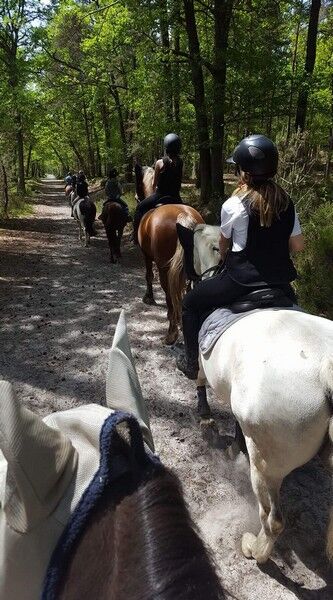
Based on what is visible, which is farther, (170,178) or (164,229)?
(170,178)

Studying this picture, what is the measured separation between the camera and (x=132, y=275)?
9.16 metres

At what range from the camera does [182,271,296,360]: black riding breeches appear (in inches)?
114

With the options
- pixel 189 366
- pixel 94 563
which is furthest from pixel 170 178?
pixel 94 563

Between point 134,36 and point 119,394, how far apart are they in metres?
11.7

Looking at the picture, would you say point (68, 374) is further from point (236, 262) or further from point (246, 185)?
point (246, 185)

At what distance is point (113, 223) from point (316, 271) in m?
5.35

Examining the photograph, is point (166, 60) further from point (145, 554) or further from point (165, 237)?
point (145, 554)

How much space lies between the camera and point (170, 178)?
6.64 meters

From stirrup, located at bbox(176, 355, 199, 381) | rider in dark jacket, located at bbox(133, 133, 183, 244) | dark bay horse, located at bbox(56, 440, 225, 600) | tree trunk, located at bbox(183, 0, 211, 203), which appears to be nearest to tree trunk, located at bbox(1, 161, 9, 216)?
tree trunk, located at bbox(183, 0, 211, 203)

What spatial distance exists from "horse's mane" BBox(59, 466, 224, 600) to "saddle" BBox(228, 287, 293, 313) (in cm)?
200

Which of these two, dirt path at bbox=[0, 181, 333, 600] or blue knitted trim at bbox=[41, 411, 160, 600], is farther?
dirt path at bbox=[0, 181, 333, 600]

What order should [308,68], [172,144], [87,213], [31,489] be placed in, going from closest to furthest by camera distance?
[31,489] → [172,144] → [308,68] → [87,213]

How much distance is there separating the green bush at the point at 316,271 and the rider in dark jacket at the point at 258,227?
3.18 meters

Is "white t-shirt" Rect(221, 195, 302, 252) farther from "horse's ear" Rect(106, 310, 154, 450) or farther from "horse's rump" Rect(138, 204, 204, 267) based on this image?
"horse's rump" Rect(138, 204, 204, 267)
